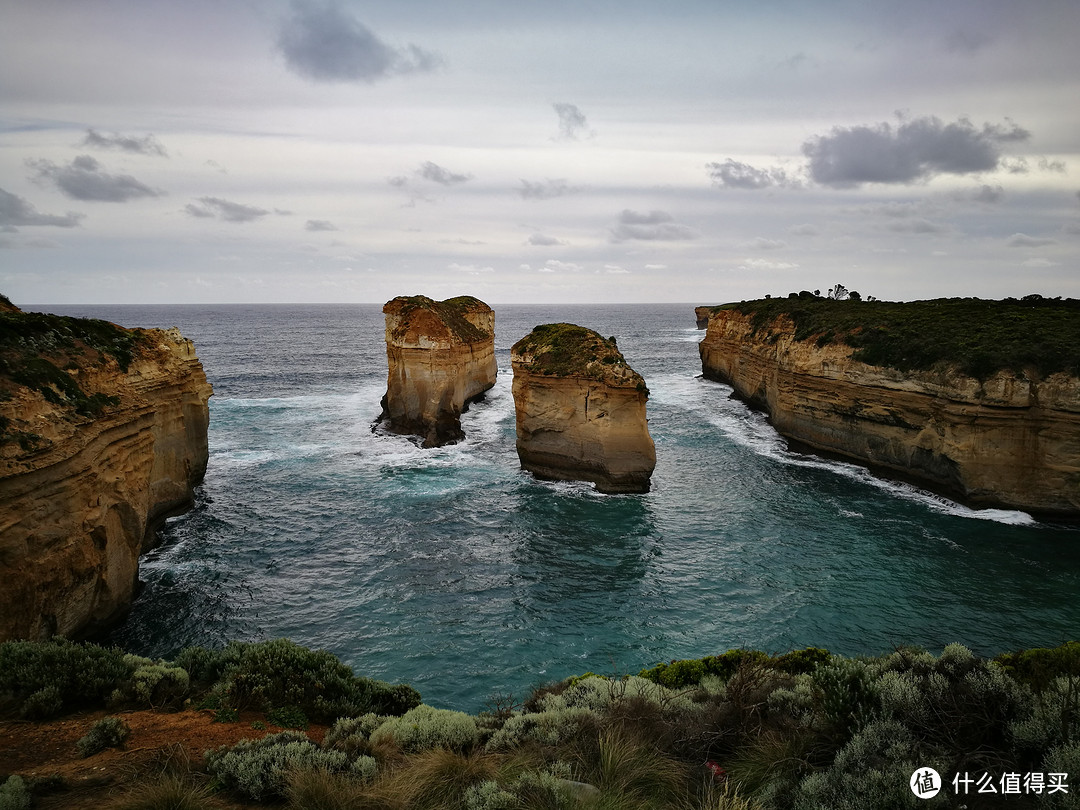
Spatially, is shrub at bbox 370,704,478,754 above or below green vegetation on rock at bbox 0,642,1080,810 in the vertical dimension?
below

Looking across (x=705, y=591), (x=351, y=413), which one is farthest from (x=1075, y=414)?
(x=351, y=413)

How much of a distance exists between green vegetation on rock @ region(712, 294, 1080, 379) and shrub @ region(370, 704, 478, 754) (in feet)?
83.4

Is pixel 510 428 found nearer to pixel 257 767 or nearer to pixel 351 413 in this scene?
pixel 351 413

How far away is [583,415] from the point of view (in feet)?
88.7

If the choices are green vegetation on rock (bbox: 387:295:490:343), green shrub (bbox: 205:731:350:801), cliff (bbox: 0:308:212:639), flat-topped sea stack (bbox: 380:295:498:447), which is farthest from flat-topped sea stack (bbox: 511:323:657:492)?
green shrub (bbox: 205:731:350:801)

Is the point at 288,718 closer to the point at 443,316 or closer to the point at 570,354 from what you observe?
the point at 570,354

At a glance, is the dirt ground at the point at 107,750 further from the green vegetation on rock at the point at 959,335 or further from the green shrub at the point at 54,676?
the green vegetation on rock at the point at 959,335

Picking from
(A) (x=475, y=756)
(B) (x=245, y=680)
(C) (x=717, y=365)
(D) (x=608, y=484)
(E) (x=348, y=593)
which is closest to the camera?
(A) (x=475, y=756)

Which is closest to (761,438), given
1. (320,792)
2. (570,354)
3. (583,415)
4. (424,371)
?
(583,415)

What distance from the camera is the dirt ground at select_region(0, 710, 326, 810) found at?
632cm

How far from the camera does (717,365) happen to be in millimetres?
57656

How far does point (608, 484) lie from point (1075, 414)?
18301 mm

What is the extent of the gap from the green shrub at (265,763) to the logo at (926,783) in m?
5.94

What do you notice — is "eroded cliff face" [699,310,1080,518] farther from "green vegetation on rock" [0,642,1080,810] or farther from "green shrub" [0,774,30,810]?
"green shrub" [0,774,30,810]
